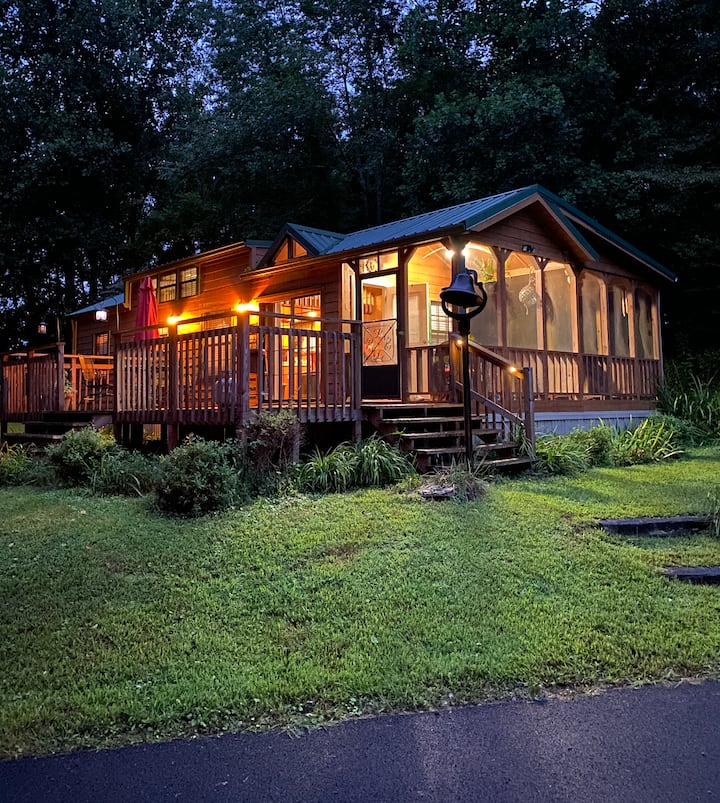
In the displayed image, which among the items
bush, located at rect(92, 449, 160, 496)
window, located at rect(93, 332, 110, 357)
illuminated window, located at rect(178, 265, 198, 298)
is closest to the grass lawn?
bush, located at rect(92, 449, 160, 496)

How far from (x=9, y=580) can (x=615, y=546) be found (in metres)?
4.60

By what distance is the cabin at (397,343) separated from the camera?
29.0 ft

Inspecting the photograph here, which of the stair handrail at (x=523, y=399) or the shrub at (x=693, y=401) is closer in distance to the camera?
the stair handrail at (x=523, y=399)

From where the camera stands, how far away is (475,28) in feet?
71.8

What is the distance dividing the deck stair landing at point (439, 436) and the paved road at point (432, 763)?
5276mm

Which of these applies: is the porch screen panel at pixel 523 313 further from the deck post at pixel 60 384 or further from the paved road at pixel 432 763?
the paved road at pixel 432 763

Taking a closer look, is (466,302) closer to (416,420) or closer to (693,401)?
(416,420)

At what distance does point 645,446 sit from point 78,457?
8.44m

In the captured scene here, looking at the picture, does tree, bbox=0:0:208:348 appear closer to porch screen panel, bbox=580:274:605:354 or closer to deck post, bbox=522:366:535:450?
porch screen panel, bbox=580:274:605:354

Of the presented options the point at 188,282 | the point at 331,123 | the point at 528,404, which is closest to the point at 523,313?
the point at 528,404

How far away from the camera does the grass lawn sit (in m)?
3.34

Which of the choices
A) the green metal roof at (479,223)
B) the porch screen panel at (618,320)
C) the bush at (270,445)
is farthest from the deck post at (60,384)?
the porch screen panel at (618,320)

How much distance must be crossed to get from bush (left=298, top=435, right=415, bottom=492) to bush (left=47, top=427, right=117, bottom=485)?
2.85 m

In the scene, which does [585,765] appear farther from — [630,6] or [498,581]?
[630,6]
